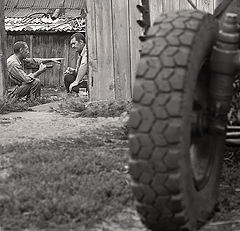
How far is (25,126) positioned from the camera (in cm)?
709

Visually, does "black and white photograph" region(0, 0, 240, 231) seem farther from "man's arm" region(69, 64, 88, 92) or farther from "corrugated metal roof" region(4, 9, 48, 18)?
"corrugated metal roof" region(4, 9, 48, 18)

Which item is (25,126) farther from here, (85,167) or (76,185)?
(76,185)

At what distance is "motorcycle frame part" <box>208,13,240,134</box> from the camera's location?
10.2ft

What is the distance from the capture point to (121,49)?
8039 mm

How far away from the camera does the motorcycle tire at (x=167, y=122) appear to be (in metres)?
2.77

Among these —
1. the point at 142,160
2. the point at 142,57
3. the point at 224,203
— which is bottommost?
the point at 224,203

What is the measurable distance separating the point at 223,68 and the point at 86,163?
71.8 inches

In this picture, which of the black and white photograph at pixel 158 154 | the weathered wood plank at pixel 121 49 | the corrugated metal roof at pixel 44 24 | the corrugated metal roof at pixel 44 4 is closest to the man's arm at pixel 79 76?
the weathered wood plank at pixel 121 49

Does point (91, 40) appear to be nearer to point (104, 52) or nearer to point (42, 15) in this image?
point (104, 52)

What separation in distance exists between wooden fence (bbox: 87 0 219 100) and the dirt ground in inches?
24.7

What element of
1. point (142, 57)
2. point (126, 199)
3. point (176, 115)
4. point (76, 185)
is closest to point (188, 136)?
point (176, 115)

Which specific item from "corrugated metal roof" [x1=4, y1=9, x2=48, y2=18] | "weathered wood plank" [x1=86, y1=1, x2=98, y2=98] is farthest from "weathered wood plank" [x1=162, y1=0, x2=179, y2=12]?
"corrugated metal roof" [x1=4, y1=9, x2=48, y2=18]

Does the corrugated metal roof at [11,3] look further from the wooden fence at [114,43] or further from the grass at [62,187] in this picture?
the grass at [62,187]

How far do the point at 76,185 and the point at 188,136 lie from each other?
130 cm
